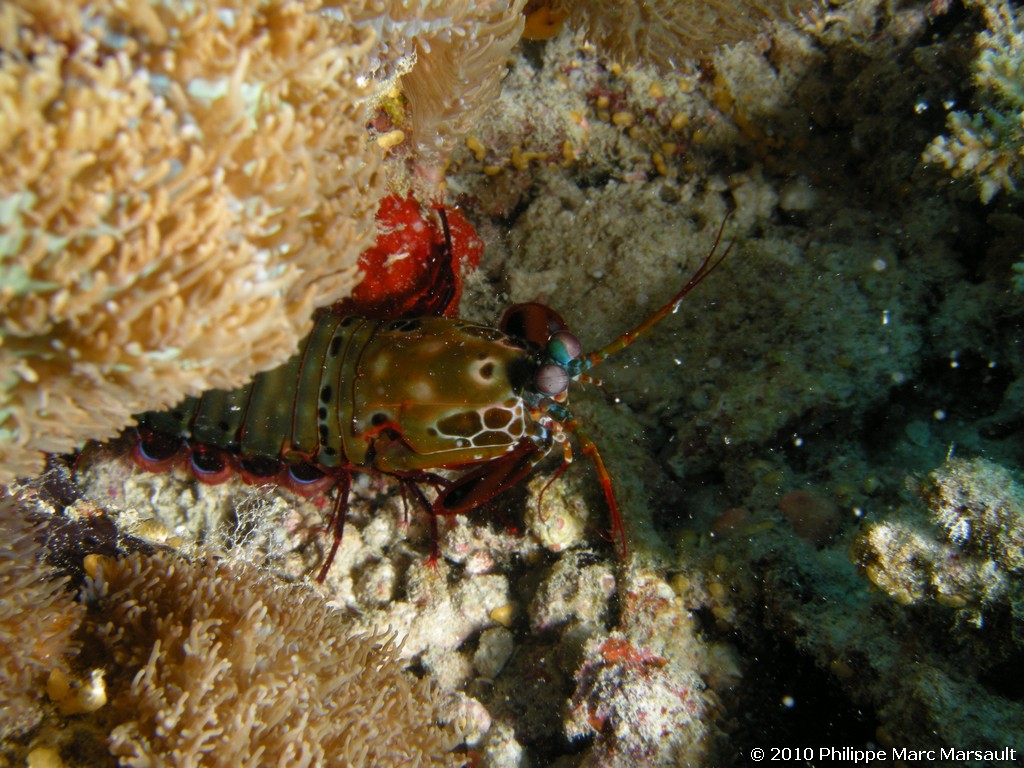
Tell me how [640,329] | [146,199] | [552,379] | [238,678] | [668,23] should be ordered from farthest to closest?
[668,23] < [552,379] < [640,329] < [238,678] < [146,199]

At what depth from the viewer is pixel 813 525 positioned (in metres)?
3.68

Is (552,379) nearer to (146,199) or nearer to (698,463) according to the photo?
(698,463)

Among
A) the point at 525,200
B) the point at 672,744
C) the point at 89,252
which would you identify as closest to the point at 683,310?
the point at 525,200

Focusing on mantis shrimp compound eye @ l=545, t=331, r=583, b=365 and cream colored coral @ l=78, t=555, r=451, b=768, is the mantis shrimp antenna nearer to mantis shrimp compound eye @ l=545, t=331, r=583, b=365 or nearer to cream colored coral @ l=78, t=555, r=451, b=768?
mantis shrimp compound eye @ l=545, t=331, r=583, b=365

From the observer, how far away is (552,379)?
3.91 m

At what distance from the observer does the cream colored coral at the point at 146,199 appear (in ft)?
5.22

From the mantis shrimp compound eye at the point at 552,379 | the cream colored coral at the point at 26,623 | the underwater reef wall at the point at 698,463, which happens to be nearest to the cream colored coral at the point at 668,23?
the underwater reef wall at the point at 698,463

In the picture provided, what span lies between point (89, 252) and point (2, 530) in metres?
1.90

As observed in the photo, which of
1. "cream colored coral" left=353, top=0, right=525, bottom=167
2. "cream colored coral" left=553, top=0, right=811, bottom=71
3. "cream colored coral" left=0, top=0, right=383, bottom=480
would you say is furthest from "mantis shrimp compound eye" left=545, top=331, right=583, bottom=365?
"cream colored coral" left=553, top=0, right=811, bottom=71

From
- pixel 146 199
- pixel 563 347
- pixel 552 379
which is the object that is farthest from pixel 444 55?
pixel 146 199

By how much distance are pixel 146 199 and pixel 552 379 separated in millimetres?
2645

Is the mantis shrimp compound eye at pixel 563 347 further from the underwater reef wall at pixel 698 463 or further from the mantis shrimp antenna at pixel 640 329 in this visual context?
the underwater reef wall at pixel 698 463

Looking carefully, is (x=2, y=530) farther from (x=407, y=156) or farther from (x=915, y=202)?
(x=915, y=202)

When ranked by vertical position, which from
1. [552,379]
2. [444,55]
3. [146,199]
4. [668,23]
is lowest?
[552,379]
